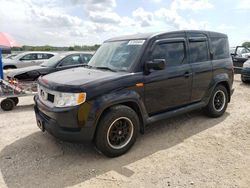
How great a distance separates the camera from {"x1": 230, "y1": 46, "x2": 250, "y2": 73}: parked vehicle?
13.3m

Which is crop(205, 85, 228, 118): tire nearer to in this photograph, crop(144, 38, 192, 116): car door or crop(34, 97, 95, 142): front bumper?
crop(144, 38, 192, 116): car door

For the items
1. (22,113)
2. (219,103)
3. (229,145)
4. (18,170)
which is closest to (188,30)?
(219,103)

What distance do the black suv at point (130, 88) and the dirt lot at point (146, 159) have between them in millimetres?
410

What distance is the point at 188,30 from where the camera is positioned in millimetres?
5098

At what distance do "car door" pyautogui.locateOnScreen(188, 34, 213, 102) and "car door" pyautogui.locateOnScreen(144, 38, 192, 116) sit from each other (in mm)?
186

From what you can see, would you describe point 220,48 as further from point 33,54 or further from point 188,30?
point 33,54

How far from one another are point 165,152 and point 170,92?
1.15 metres

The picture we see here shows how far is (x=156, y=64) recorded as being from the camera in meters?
4.04

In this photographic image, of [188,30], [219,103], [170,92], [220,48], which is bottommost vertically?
[219,103]

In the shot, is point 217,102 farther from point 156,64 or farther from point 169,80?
point 156,64

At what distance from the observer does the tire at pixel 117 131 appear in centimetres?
371

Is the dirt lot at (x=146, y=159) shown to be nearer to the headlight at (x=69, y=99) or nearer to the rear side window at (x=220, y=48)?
the headlight at (x=69, y=99)

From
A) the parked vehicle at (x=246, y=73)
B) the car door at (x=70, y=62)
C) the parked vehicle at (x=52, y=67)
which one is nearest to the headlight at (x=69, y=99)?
the parked vehicle at (x=52, y=67)

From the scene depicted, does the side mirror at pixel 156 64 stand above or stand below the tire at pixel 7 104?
above
